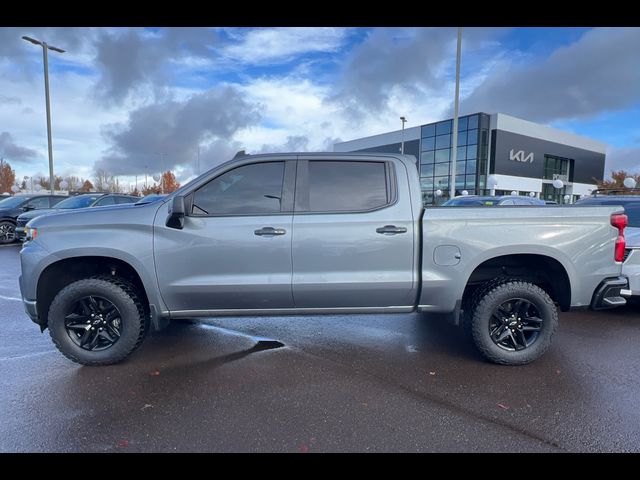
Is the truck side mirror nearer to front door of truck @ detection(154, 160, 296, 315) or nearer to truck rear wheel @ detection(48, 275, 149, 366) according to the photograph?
front door of truck @ detection(154, 160, 296, 315)

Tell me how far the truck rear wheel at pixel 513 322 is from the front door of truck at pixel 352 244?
0.72 m

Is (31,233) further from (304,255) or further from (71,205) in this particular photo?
(71,205)

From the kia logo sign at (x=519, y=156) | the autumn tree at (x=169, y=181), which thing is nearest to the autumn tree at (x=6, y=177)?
the autumn tree at (x=169, y=181)

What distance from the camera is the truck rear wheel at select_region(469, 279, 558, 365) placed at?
3.56 metres

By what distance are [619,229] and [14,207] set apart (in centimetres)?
1602

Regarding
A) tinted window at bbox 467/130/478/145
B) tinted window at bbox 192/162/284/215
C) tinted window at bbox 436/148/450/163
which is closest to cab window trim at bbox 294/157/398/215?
tinted window at bbox 192/162/284/215

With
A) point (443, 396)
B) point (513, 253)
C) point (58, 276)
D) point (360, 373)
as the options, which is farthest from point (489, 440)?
point (58, 276)

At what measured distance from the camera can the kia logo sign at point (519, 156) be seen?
3806 cm

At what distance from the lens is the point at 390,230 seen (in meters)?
3.45

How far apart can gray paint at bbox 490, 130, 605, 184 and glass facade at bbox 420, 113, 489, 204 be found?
→ 135 cm

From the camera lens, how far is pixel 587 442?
252cm

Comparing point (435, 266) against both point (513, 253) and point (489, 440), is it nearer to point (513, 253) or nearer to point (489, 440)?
point (513, 253)

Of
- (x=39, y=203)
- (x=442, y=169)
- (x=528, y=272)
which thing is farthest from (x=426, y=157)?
(x=528, y=272)
